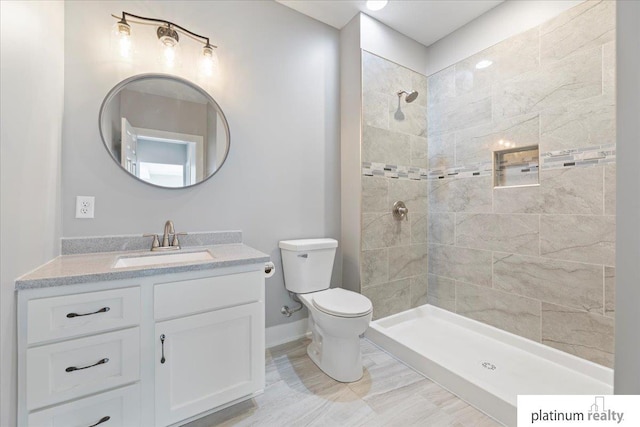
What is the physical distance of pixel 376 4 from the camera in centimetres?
199

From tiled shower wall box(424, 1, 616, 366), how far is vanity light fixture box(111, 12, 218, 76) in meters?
1.54

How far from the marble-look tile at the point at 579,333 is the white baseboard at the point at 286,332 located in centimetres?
171

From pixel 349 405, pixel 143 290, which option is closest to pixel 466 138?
pixel 349 405

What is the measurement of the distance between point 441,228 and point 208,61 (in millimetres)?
2300

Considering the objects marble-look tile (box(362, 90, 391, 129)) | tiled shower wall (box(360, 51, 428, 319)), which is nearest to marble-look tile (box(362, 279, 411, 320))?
tiled shower wall (box(360, 51, 428, 319))

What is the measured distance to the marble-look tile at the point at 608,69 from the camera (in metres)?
1.51

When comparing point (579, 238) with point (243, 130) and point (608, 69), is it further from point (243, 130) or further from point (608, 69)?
point (243, 130)

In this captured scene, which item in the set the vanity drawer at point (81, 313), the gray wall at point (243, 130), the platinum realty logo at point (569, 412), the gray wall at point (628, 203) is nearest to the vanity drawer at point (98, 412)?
the vanity drawer at point (81, 313)

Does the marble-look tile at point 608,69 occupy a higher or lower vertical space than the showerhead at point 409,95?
lower

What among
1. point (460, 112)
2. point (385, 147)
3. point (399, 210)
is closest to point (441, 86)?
point (460, 112)

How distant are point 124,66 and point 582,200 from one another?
286cm

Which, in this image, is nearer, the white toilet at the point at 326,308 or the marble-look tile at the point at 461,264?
the white toilet at the point at 326,308

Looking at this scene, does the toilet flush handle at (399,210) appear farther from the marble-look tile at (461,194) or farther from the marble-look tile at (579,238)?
the marble-look tile at (579,238)

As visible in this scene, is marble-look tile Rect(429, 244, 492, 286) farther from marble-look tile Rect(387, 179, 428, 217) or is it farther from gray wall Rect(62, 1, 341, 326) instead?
gray wall Rect(62, 1, 341, 326)
